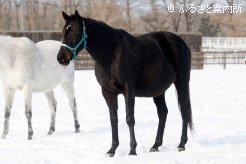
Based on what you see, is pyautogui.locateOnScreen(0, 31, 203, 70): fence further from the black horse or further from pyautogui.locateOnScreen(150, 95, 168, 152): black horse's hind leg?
the black horse

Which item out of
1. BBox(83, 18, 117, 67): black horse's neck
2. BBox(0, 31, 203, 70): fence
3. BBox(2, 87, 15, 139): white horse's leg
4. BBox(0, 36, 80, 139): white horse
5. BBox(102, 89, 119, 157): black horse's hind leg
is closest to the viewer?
BBox(83, 18, 117, 67): black horse's neck

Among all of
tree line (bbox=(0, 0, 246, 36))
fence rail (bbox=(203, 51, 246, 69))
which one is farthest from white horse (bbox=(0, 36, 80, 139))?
tree line (bbox=(0, 0, 246, 36))

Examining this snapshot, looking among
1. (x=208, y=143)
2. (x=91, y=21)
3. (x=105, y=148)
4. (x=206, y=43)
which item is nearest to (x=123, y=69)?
(x=91, y=21)

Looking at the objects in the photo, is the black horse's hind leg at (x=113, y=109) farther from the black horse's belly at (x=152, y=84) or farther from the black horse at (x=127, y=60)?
the black horse's belly at (x=152, y=84)

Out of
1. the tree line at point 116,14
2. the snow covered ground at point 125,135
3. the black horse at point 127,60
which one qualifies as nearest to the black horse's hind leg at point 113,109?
the black horse at point 127,60

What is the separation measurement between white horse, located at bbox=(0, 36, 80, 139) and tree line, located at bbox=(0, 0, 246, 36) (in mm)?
38012

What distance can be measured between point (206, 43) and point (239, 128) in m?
45.0

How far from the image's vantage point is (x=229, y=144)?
6.76 m

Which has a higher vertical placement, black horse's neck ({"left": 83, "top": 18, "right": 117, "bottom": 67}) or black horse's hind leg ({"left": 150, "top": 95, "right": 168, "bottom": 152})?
black horse's neck ({"left": 83, "top": 18, "right": 117, "bottom": 67})

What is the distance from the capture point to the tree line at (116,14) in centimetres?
5038

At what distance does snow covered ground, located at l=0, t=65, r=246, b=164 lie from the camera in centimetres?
574

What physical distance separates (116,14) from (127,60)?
46158 millimetres

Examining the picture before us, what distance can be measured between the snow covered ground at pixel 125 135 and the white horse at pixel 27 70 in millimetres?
654

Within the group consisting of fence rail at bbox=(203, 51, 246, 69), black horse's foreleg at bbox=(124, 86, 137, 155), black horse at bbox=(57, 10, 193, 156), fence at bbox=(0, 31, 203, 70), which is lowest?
fence rail at bbox=(203, 51, 246, 69)
